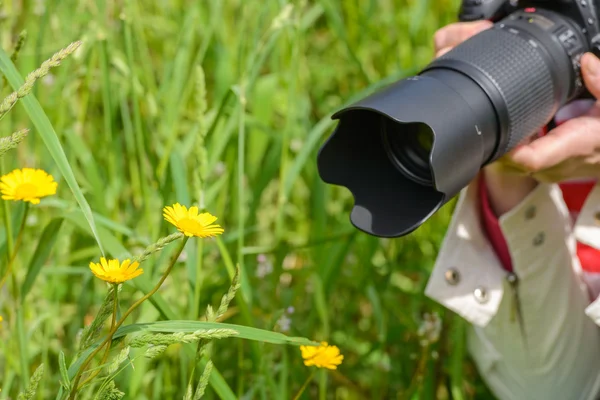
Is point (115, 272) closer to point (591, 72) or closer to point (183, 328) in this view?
point (183, 328)

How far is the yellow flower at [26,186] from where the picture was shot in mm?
733

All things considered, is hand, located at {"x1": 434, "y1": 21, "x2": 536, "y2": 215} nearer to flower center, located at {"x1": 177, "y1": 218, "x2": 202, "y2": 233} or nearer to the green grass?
the green grass

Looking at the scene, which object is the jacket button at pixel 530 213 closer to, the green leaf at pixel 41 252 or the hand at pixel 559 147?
the hand at pixel 559 147

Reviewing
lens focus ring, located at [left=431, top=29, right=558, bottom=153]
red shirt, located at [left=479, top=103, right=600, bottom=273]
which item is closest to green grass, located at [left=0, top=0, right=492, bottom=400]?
red shirt, located at [left=479, top=103, right=600, bottom=273]

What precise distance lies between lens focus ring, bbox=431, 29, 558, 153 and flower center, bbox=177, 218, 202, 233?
0.34 meters

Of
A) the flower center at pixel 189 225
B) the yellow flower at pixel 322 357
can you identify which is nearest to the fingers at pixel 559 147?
the yellow flower at pixel 322 357

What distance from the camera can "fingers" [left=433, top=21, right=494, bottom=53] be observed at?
3.22 ft

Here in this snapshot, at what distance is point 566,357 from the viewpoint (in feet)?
3.56

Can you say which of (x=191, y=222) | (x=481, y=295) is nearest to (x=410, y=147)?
(x=481, y=295)

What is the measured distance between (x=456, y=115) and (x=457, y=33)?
22 cm

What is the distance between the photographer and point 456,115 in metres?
0.80

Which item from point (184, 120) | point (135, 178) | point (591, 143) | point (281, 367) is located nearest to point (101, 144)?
point (135, 178)

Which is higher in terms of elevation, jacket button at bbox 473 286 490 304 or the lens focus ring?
the lens focus ring

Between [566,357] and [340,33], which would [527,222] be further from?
[340,33]
